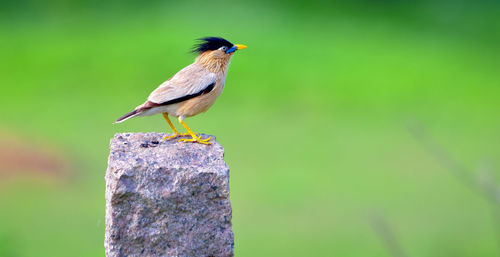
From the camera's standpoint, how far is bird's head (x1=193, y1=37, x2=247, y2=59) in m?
5.21

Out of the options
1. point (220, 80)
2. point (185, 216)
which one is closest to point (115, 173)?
point (185, 216)

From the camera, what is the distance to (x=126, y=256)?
4324mm

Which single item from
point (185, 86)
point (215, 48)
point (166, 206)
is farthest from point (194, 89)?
point (166, 206)

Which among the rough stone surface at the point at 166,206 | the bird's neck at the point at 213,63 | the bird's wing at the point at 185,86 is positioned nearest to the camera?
the rough stone surface at the point at 166,206

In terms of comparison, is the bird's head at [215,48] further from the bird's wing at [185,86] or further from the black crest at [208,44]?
the bird's wing at [185,86]

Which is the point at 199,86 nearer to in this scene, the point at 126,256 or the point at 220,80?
the point at 220,80

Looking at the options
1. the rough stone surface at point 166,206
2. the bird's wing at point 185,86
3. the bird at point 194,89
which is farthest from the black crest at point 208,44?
the rough stone surface at point 166,206

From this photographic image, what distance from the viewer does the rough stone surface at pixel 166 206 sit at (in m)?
4.20

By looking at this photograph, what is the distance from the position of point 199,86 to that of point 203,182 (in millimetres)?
898

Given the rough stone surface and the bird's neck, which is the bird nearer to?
the bird's neck

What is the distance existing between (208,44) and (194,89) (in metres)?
0.51

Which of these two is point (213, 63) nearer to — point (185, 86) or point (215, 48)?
point (215, 48)

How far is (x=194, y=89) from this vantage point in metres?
4.88

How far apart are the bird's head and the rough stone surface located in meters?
1.07
